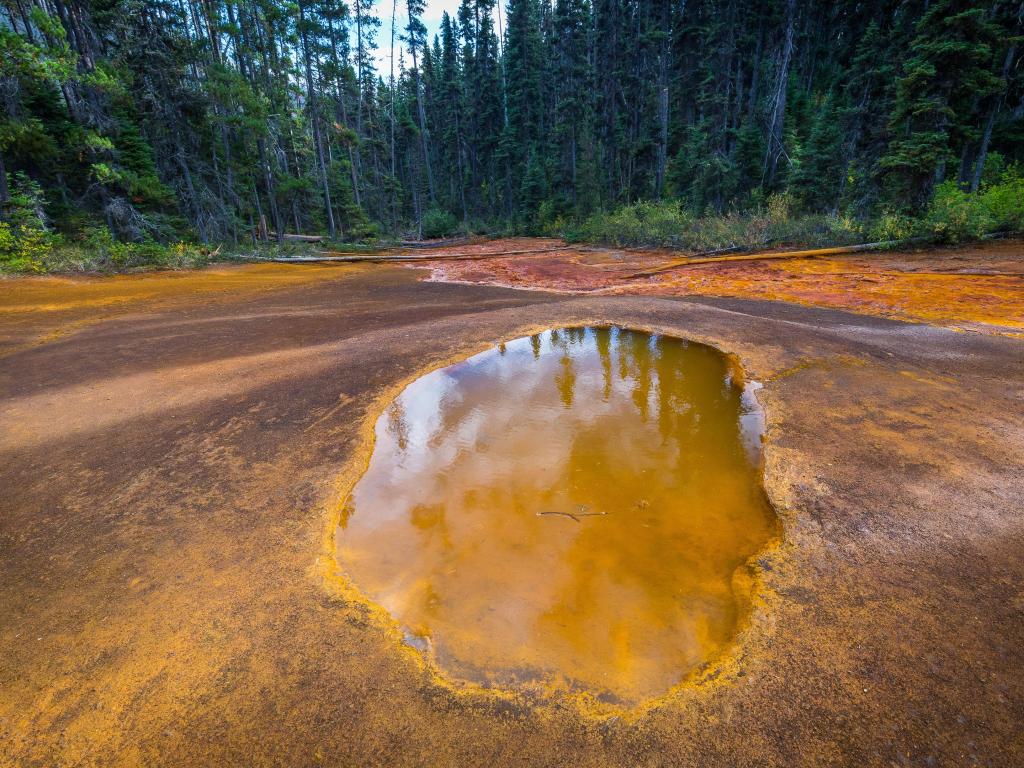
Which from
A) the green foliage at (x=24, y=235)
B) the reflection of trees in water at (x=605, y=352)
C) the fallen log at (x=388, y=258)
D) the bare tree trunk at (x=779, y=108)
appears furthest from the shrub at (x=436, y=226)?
the reflection of trees in water at (x=605, y=352)

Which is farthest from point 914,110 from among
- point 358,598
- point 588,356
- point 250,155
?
point 250,155

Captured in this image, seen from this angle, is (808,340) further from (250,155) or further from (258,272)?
(250,155)

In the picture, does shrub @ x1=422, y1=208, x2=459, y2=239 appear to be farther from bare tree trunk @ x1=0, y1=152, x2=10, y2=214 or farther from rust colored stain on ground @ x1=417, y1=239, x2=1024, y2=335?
bare tree trunk @ x1=0, y1=152, x2=10, y2=214

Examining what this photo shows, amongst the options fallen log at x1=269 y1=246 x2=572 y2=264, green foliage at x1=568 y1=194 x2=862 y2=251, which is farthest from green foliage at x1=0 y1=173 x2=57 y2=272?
green foliage at x1=568 y1=194 x2=862 y2=251

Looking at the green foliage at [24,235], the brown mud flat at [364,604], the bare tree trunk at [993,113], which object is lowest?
the brown mud flat at [364,604]

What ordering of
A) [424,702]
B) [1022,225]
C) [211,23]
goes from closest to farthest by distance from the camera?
[424,702]
[1022,225]
[211,23]

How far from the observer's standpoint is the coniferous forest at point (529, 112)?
13172 mm

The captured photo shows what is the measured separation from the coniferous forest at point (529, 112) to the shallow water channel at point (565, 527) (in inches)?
549

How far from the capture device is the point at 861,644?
6.41 feet

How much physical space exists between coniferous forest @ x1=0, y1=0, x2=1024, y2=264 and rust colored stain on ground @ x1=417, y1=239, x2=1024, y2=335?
3345 mm

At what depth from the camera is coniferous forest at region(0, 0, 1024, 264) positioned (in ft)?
43.2

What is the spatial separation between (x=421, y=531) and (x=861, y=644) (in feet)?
7.66

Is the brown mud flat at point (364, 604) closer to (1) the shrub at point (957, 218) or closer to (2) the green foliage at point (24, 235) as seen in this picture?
(2) the green foliage at point (24, 235)

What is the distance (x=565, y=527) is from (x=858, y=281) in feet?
34.0
